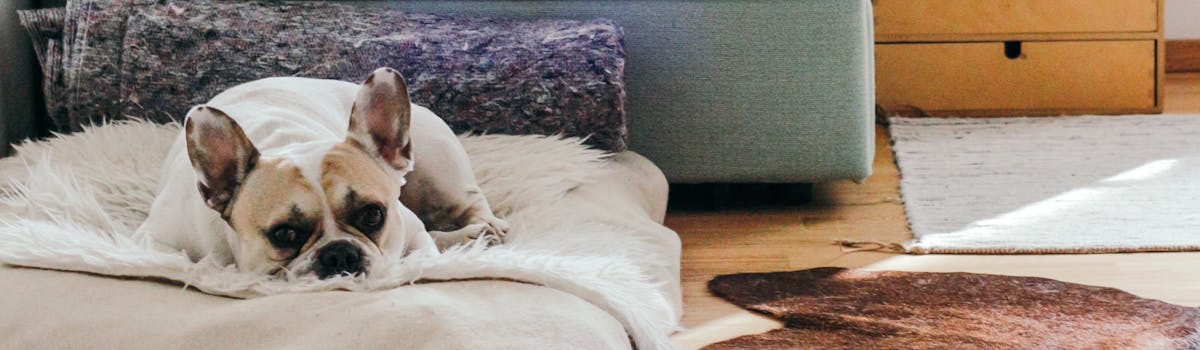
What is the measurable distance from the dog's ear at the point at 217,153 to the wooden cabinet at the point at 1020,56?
2.29m

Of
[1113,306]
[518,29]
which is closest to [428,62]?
[518,29]

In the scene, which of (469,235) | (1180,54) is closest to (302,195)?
(469,235)

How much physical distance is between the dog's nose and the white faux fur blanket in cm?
3

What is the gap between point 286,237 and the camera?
5.52 ft

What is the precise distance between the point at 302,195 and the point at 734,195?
1.41 m

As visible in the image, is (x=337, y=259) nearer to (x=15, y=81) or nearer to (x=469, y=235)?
(x=469, y=235)

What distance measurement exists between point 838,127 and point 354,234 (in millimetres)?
1239

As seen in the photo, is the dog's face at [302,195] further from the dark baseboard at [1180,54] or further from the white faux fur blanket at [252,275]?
the dark baseboard at [1180,54]

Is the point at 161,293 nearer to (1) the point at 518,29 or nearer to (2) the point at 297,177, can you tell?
(2) the point at 297,177

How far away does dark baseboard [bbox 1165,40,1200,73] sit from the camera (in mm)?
4332

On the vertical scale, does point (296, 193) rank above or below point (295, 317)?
above

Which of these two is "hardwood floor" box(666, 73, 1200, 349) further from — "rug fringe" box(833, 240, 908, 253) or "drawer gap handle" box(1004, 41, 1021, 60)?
"drawer gap handle" box(1004, 41, 1021, 60)

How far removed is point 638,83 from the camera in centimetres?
269

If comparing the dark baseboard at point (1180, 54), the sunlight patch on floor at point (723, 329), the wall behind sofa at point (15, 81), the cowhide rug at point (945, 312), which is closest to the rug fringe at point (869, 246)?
the cowhide rug at point (945, 312)
